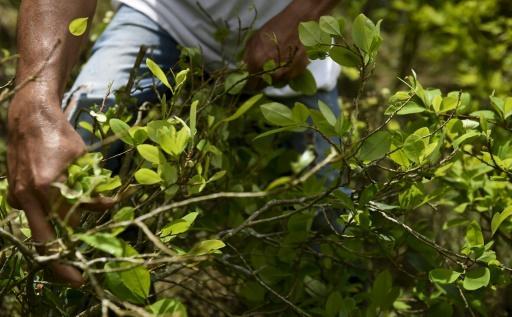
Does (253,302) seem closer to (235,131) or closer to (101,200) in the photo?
(235,131)

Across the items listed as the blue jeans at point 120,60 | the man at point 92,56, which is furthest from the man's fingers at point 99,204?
the blue jeans at point 120,60

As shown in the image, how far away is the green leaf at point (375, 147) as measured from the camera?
4.97 feet

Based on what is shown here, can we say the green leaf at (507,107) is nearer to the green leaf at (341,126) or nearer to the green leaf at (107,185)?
the green leaf at (341,126)

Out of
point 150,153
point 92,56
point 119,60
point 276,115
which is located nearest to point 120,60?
point 119,60

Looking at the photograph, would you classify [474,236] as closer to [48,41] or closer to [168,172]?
[168,172]

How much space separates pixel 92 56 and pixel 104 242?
106cm

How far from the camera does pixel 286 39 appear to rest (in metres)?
1.88

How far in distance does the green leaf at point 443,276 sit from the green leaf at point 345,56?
45 cm

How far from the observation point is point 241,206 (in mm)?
2195

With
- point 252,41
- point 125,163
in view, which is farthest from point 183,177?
point 252,41

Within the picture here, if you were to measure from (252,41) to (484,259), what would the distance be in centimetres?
78

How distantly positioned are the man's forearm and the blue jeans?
327 millimetres

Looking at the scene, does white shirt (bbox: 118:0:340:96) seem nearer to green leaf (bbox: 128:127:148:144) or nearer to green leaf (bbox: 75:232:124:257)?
green leaf (bbox: 128:127:148:144)

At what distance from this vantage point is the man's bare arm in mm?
1309
